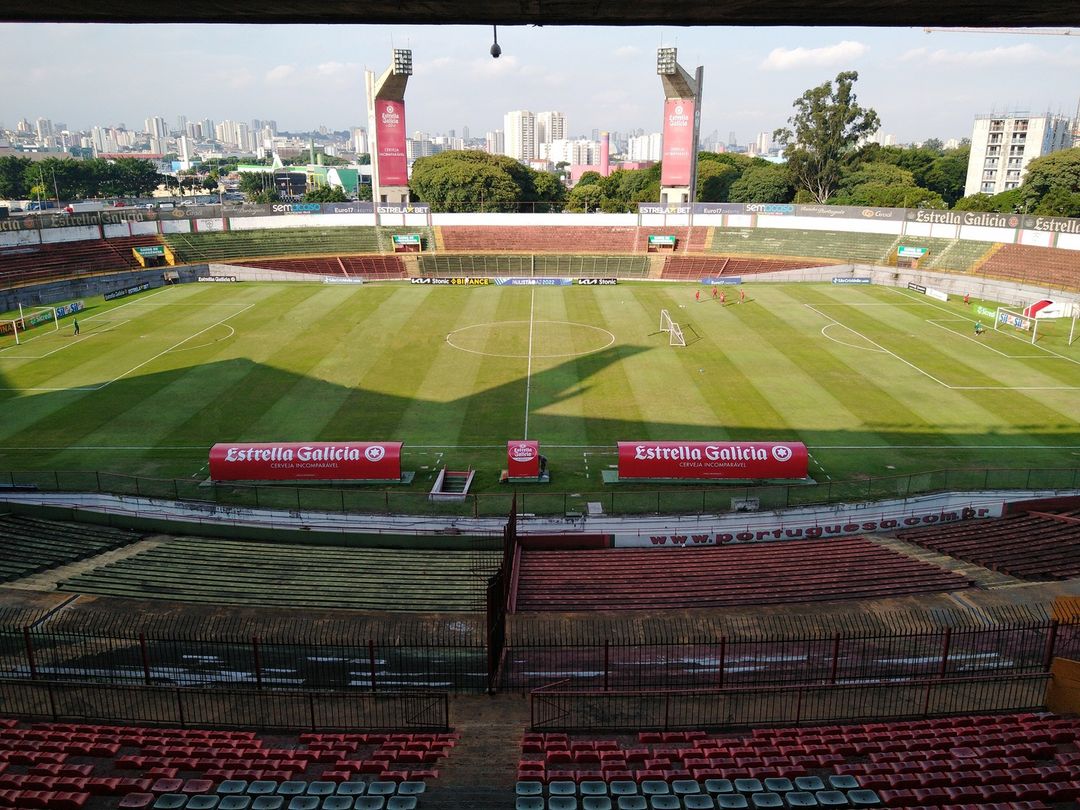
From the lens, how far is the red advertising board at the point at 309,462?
32.1 meters

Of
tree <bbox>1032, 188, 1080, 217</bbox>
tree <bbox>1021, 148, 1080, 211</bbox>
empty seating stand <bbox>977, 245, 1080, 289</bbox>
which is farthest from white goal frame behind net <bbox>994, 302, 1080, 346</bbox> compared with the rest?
tree <bbox>1021, 148, 1080, 211</bbox>

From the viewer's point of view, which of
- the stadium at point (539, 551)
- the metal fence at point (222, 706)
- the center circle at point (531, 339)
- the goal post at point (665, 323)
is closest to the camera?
the stadium at point (539, 551)

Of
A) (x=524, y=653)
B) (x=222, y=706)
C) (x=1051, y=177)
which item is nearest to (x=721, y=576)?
(x=524, y=653)

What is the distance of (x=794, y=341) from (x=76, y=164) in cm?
17408

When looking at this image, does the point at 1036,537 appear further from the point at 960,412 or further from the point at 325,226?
the point at 325,226

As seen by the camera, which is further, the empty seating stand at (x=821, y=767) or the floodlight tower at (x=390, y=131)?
the floodlight tower at (x=390, y=131)

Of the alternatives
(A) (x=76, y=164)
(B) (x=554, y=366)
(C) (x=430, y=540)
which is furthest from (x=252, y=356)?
(A) (x=76, y=164)

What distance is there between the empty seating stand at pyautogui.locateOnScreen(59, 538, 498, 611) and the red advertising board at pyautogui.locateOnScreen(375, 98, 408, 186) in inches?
2949

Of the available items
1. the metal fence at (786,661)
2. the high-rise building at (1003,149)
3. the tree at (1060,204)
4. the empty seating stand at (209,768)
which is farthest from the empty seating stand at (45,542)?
the high-rise building at (1003,149)

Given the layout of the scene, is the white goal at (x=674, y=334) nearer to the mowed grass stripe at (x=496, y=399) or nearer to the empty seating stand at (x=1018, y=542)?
the mowed grass stripe at (x=496, y=399)

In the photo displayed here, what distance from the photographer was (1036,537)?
83.4 ft

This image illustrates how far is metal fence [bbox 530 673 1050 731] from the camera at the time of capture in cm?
1472

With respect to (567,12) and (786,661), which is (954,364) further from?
(567,12)

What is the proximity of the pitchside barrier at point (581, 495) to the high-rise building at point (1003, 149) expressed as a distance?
488ft
